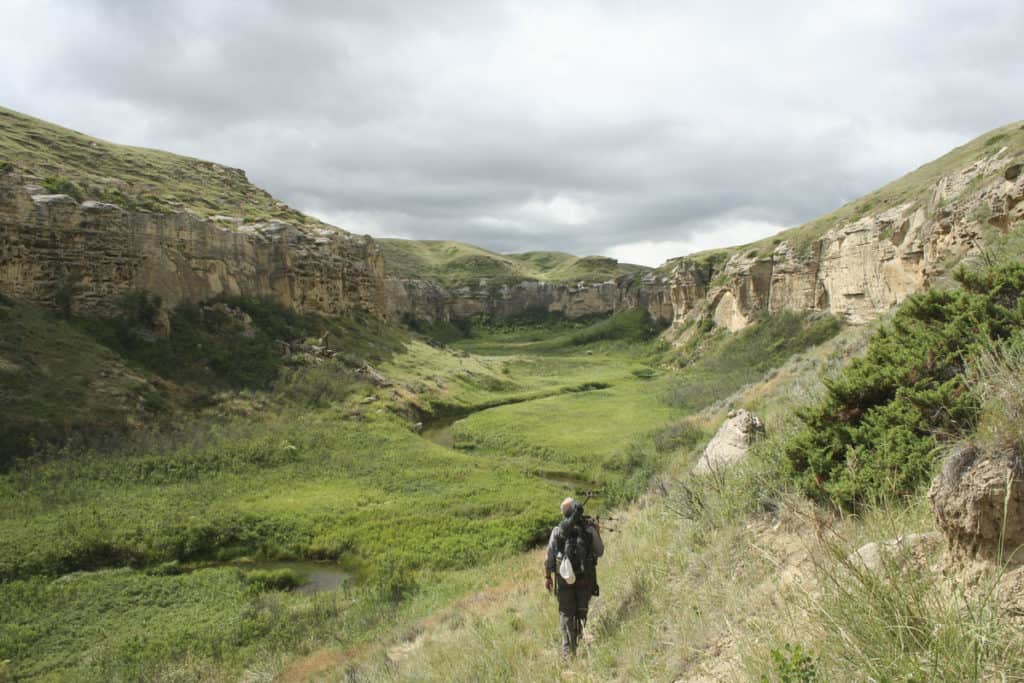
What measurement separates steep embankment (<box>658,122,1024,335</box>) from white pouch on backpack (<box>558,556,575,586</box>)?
50.6ft

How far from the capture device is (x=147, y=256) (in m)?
32.7

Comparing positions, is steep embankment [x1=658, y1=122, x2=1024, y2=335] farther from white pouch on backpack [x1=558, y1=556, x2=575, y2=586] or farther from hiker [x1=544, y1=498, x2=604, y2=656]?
white pouch on backpack [x1=558, y1=556, x2=575, y2=586]

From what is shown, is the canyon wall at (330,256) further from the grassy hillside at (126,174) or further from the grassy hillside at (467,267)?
the grassy hillside at (467,267)

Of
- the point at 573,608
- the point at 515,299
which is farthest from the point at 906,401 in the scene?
the point at 515,299

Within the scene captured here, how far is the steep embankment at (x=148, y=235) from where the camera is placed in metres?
28.5

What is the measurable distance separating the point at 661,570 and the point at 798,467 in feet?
7.97

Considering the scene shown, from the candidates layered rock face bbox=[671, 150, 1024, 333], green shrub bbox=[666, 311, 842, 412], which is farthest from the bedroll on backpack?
green shrub bbox=[666, 311, 842, 412]

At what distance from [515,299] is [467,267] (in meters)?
25.1

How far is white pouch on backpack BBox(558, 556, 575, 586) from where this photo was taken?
617 cm

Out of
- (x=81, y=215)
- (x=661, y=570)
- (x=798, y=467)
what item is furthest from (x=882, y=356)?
(x=81, y=215)

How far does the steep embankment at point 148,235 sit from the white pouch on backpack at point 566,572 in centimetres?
3362

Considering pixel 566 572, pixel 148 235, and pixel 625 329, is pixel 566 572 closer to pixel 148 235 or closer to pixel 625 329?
pixel 148 235

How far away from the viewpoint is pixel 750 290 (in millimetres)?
55125

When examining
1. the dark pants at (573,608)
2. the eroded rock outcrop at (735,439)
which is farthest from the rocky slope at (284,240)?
the dark pants at (573,608)
